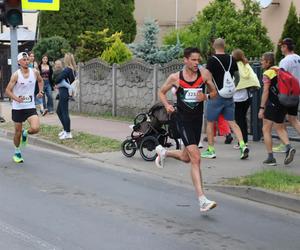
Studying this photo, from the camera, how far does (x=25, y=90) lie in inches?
417

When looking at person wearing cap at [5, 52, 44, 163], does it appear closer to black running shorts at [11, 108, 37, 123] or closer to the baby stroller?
black running shorts at [11, 108, 37, 123]

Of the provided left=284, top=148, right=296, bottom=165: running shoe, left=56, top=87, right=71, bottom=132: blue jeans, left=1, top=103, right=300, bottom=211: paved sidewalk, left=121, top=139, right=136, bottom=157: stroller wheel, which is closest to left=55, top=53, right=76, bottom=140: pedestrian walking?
left=56, top=87, right=71, bottom=132: blue jeans

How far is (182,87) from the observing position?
759 centimetres

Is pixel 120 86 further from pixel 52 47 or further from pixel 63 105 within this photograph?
pixel 52 47

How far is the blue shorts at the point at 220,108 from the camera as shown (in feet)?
34.9

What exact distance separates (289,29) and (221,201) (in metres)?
11.3

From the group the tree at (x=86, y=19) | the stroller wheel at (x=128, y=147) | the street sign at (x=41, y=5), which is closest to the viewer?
the stroller wheel at (x=128, y=147)

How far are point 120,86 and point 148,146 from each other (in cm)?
694

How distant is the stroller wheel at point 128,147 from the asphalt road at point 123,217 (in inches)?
51.5

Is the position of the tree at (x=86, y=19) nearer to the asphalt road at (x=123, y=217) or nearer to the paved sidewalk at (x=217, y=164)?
the paved sidewalk at (x=217, y=164)

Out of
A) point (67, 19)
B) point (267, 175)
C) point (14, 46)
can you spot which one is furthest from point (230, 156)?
point (67, 19)

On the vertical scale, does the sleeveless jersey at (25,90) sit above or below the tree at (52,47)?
below

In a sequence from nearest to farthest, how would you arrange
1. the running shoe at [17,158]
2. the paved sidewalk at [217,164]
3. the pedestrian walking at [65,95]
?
1. the paved sidewalk at [217,164]
2. the running shoe at [17,158]
3. the pedestrian walking at [65,95]

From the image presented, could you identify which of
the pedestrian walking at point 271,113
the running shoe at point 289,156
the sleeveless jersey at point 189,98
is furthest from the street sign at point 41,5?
the sleeveless jersey at point 189,98
